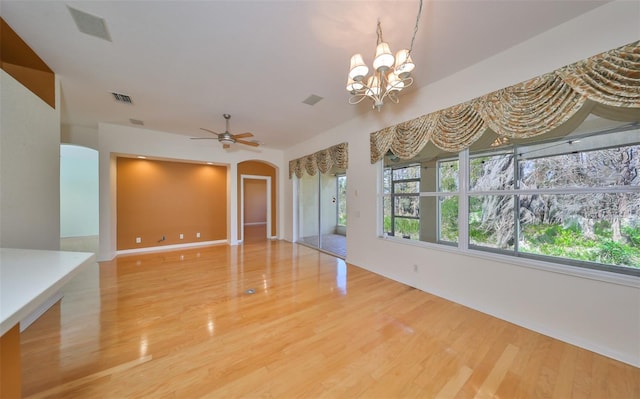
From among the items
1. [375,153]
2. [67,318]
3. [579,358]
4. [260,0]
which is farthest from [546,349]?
[67,318]

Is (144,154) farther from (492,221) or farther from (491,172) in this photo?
(492,221)

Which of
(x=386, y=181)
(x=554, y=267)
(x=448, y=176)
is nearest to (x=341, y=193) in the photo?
(x=386, y=181)

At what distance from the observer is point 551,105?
6.72 ft

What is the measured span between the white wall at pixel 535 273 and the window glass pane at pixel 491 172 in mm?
784

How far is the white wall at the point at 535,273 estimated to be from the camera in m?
1.82

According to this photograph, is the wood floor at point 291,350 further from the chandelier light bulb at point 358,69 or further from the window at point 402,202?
the chandelier light bulb at point 358,69

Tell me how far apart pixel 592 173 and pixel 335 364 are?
2.89 m

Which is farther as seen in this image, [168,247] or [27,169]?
[168,247]

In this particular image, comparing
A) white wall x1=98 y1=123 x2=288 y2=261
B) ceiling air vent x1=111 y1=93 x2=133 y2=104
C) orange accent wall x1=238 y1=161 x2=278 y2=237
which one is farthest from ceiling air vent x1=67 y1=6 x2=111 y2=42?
orange accent wall x1=238 y1=161 x2=278 y2=237

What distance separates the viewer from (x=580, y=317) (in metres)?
1.99

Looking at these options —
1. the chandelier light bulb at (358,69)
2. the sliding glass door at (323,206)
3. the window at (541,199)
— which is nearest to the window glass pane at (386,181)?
the window at (541,199)

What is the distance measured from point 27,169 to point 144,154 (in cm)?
280

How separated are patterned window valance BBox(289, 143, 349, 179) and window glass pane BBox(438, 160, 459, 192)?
5.86 feet

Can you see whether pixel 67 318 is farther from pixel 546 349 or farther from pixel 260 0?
pixel 546 349
